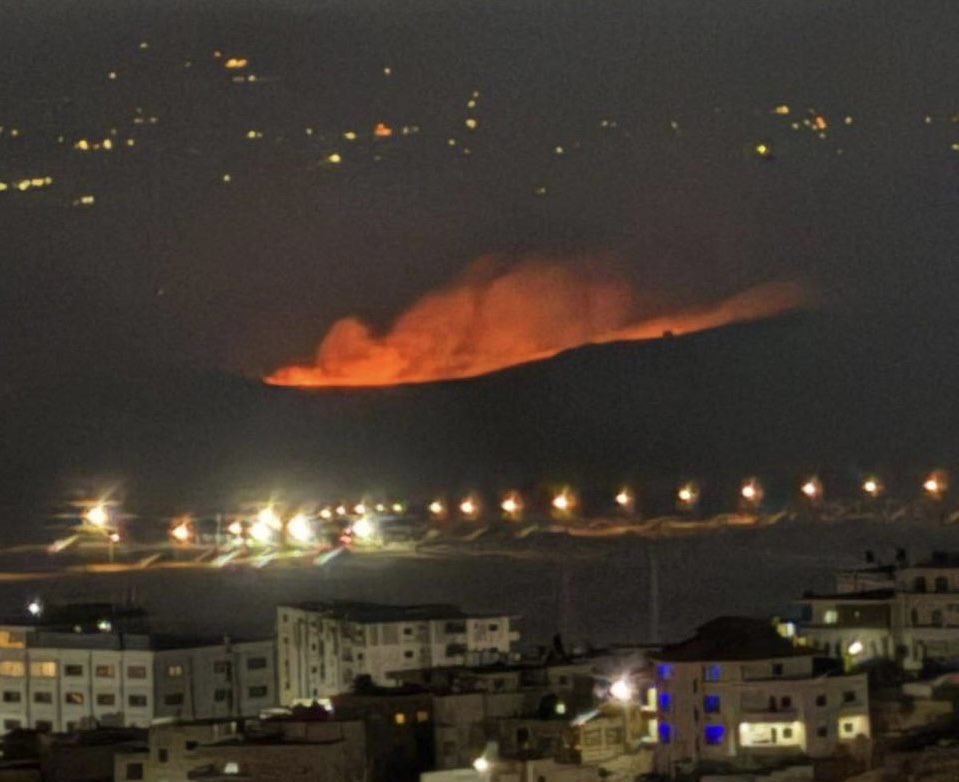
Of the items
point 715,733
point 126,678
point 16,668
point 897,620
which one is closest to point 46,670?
point 16,668

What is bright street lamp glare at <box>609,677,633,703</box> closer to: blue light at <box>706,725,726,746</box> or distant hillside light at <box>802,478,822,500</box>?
blue light at <box>706,725,726,746</box>

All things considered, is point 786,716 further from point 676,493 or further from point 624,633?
point 676,493

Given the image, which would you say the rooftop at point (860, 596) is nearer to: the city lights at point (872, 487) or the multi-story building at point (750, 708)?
the multi-story building at point (750, 708)

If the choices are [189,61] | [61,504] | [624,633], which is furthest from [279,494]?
[624,633]

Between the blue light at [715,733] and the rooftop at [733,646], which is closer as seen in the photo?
the blue light at [715,733]

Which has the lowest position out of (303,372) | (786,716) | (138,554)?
(786,716)

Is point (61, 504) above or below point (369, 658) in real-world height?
above

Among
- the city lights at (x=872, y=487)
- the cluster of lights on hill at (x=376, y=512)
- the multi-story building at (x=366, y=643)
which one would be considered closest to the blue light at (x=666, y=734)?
the multi-story building at (x=366, y=643)
